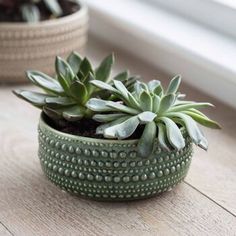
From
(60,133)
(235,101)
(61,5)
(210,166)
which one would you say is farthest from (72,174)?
(61,5)

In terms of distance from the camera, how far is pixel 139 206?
863 millimetres

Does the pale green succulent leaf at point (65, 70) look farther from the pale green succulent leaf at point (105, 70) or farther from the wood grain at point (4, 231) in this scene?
the wood grain at point (4, 231)

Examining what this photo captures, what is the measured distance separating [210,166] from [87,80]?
0.64 ft

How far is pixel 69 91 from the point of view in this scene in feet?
2.82

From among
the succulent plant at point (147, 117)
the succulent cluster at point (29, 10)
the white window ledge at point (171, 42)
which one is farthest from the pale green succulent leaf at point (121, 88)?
the succulent cluster at point (29, 10)

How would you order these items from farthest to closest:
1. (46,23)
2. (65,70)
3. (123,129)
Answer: (46,23) < (65,70) < (123,129)

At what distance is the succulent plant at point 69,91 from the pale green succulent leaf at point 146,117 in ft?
0.24

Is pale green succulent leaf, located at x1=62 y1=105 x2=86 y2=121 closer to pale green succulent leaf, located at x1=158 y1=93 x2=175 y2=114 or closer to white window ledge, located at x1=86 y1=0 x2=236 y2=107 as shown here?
pale green succulent leaf, located at x1=158 y1=93 x2=175 y2=114

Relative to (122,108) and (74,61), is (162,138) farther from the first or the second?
(74,61)

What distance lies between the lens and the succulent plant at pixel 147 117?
798 millimetres

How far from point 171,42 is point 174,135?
15.2 inches

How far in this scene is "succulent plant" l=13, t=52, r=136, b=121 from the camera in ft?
2.79

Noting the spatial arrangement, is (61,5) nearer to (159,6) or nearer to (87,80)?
(159,6)

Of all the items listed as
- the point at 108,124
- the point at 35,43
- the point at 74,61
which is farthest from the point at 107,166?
the point at 35,43
